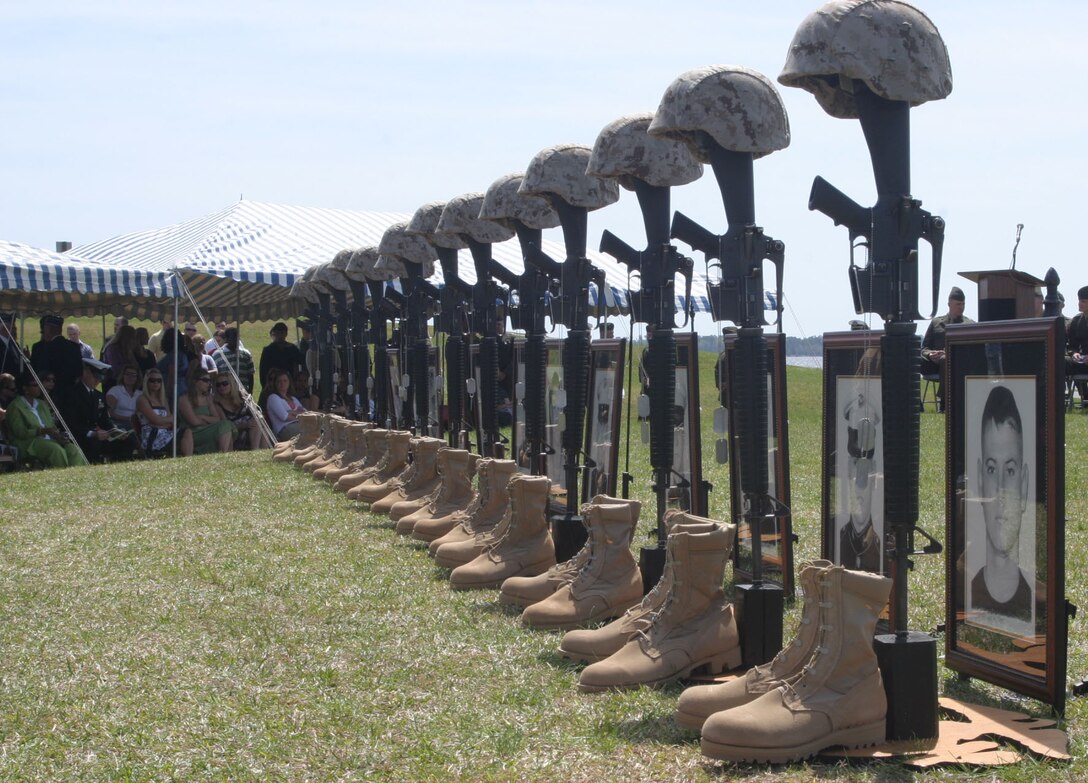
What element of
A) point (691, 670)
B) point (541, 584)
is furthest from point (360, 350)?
point (691, 670)

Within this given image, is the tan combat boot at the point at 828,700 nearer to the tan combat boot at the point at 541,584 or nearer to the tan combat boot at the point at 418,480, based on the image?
the tan combat boot at the point at 541,584

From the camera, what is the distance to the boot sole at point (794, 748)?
379 cm

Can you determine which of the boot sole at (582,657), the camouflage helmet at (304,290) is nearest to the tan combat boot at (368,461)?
the boot sole at (582,657)

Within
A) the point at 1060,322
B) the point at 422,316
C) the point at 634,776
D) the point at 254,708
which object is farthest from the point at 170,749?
the point at 422,316

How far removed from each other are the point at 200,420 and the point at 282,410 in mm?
1082

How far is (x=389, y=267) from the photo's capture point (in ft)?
42.8

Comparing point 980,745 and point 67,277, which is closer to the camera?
point 980,745

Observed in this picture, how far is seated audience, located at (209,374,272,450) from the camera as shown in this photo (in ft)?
58.8

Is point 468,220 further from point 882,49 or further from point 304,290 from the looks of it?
point 304,290

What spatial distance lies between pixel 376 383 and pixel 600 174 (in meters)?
8.08

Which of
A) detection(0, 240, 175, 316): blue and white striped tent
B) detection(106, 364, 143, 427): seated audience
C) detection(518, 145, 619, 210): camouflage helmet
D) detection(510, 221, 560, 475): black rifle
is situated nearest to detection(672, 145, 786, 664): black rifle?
detection(518, 145, 619, 210): camouflage helmet

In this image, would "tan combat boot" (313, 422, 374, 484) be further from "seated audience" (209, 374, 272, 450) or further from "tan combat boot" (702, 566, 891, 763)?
"tan combat boot" (702, 566, 891, 763)

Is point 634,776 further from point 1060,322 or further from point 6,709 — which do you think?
point 6,709

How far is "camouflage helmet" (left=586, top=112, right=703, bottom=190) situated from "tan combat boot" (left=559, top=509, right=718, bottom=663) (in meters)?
1.89
